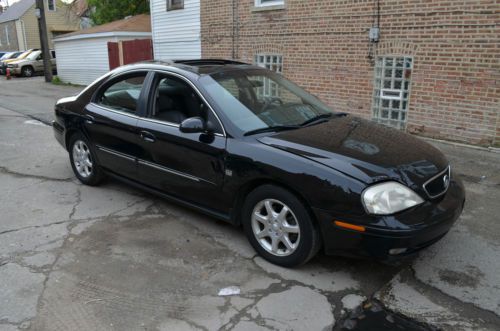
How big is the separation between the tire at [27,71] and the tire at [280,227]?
1078 inches

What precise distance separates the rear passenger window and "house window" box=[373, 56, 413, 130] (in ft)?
16.6

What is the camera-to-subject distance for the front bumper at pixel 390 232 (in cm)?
301

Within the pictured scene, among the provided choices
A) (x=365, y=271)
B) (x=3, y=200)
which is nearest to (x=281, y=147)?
(x=365, y=271)

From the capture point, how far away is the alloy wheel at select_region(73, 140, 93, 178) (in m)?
5.43

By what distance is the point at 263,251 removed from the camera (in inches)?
145

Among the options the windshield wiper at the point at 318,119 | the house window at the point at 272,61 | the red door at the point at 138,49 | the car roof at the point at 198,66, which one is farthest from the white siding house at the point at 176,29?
the windshield wiper at the point at 318,119

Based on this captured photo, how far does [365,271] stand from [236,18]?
8.73 meters

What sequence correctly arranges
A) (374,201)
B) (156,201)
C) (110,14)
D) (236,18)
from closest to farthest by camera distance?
(374,201)
(156,201)
(236,18)
(110,14)

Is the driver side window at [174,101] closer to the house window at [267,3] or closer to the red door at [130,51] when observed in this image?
the house window at [267,3]

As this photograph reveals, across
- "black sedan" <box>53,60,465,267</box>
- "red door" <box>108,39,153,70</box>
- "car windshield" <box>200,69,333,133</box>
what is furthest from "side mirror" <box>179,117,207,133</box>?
"red door" <box>108,39,153,70</box>

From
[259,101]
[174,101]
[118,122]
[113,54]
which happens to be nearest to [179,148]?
[174,101]

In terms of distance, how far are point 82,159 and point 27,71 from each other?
24.9 m

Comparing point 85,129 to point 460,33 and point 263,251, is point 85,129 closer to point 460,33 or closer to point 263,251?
point 263,251

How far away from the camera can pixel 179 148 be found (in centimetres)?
408
